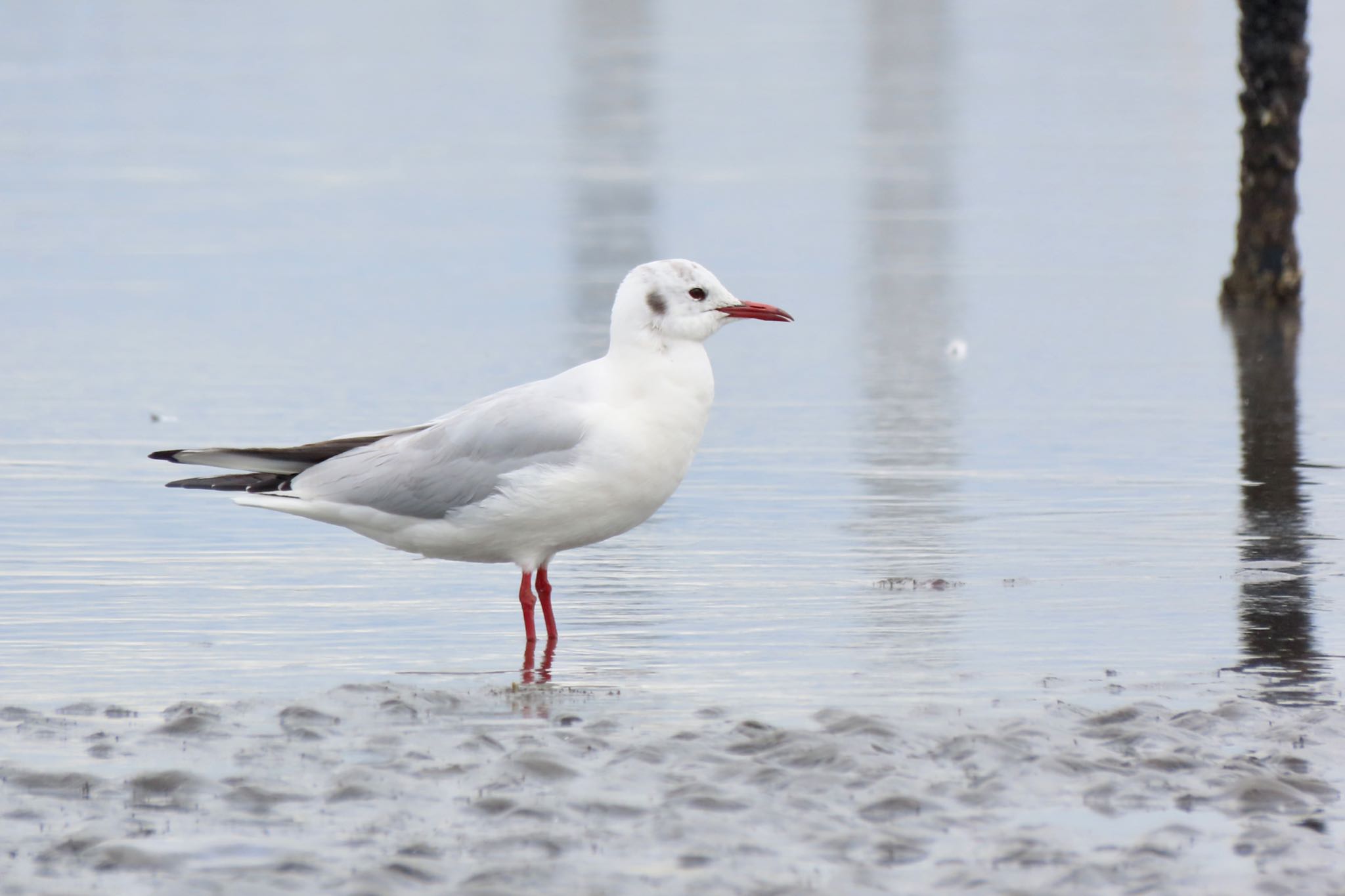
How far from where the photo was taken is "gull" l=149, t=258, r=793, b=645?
708 cm

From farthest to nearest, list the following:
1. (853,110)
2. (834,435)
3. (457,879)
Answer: (853,110)
(834,435)
(457,879)

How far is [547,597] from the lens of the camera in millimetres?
7398

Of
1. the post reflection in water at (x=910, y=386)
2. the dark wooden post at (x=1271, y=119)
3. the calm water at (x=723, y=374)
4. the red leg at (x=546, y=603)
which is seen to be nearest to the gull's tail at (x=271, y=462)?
the calm water at (x=723, y=374)

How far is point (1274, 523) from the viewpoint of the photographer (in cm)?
890

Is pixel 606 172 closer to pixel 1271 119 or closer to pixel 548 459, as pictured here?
pixel 1271 119

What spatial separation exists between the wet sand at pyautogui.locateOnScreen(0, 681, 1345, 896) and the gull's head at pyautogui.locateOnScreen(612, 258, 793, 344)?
146 centimetres

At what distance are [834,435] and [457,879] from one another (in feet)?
22.4

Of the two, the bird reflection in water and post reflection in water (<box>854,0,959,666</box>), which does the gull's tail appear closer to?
the bird reflection in water

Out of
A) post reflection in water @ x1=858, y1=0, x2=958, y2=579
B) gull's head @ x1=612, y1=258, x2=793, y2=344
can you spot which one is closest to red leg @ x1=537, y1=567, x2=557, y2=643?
gull's head @ x1=612, y1=258, x2=793, y2=344

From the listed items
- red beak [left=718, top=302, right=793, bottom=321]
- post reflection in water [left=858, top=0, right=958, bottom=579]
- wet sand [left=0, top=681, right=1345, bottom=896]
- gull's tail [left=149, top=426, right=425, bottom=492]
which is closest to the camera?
wet sand [left=0, top=681, right=1345, bottom=896]

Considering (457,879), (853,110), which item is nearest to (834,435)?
(457,879)

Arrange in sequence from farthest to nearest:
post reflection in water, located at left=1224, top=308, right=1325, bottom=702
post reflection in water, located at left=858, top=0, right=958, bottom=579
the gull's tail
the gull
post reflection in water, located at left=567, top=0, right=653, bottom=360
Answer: post reflection in water, located at left=567, top=0, right=653, bottom=360 → post reflection in water, located at left=858, top=0, right=958, bottom=579 → the gull's tail → the gull → post reflection in water, located at left=1224, top=308, right=1325, bottom=702

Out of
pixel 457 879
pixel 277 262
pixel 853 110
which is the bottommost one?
pixel 457 879

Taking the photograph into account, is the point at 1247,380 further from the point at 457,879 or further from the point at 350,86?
the point at 350,86
